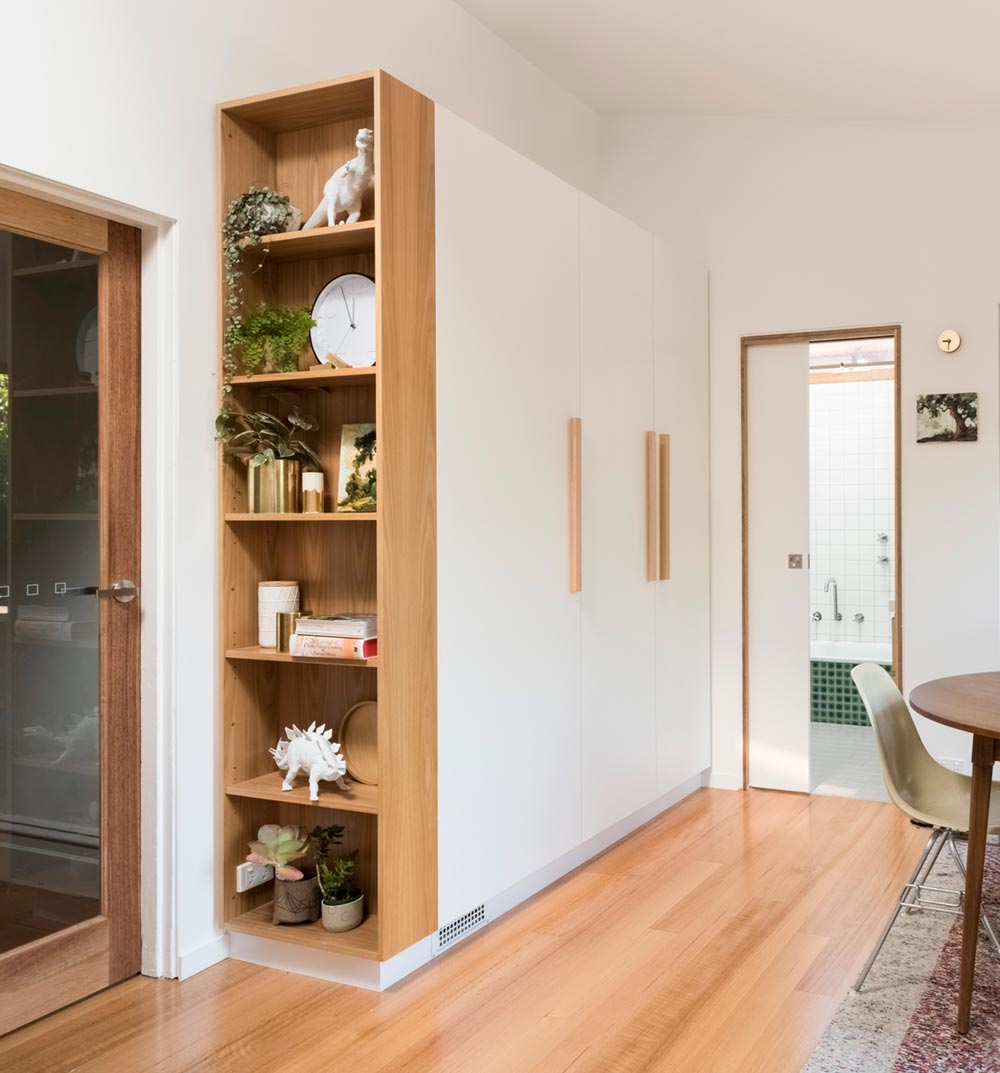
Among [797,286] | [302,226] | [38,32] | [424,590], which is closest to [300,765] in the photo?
[424,590]

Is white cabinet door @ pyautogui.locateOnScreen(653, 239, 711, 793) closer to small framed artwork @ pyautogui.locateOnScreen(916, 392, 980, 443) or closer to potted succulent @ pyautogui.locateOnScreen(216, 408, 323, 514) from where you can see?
small framed artwork @ pyautogui.locateOnScreen(916, 392, 980, 443)

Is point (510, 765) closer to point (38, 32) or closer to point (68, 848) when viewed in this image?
point (68, 848)

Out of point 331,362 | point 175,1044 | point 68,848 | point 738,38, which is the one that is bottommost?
point 175,1044

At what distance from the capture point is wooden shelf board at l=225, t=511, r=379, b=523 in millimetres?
2805

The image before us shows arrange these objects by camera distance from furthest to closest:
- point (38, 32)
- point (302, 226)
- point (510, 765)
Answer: point (510, 765) → point (302, 226) → point (38, 32)

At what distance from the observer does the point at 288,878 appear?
2965 millimetres

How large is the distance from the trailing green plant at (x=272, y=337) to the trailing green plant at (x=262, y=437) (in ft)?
0.47

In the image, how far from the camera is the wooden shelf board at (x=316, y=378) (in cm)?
284

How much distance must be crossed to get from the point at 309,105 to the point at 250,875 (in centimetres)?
Answer: 214

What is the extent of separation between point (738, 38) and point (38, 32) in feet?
8.24

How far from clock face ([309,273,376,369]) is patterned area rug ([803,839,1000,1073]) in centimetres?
204

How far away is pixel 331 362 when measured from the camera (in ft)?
9.65

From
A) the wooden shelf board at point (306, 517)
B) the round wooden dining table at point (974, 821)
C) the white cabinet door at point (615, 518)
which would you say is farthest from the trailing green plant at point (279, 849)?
the round wooden dining table at point (974, 821)

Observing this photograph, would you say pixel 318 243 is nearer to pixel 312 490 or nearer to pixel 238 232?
pixel 238 232
